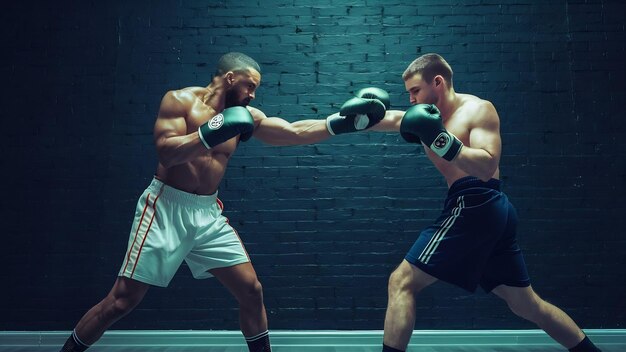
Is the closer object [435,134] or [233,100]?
[435,134]

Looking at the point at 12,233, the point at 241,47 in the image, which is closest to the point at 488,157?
the point at 241,47

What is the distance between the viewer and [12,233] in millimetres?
3914

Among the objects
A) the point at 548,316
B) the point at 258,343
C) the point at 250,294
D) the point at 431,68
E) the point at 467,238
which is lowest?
the point at 258,343

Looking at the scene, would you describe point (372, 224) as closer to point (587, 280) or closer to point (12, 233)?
point (587, 280)

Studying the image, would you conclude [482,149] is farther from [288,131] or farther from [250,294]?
[250,294]

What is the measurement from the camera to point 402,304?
2248 millimetres

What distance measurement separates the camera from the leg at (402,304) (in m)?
2.20

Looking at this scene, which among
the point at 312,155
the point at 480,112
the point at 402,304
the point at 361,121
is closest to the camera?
the point at 402,304

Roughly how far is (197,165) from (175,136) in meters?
0.18

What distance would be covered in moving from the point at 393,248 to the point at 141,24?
2.34m

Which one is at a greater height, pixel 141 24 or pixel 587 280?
pixel 141 24

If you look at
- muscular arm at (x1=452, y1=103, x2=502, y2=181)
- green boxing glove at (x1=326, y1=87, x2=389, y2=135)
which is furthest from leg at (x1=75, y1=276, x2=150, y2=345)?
muscular arm at (x1=452, y1=103, x2=502, y2=181)

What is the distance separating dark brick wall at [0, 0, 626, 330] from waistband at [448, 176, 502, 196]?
1.39 metres

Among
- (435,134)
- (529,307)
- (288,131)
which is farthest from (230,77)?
(529,307)
